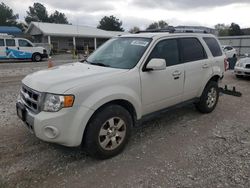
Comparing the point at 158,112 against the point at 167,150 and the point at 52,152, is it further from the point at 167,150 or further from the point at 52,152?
the point at 52,152

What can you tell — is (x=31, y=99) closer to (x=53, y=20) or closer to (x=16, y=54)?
(x=16, y=54)

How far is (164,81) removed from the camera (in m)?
4.12

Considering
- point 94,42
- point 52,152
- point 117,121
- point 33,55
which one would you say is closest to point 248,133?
point 117,121

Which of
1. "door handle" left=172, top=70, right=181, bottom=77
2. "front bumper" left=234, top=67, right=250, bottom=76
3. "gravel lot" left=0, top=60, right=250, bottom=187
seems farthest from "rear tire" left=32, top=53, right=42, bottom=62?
"door handle" left=172, top=70, right=181, bottom=77

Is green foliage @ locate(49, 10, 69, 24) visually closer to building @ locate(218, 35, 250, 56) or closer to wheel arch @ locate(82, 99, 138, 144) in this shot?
building @ locate(218, 35, 250, 56)

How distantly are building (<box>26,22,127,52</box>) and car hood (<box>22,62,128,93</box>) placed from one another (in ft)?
107

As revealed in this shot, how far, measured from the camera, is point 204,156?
3609mm

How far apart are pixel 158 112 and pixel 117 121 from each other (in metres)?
1.02

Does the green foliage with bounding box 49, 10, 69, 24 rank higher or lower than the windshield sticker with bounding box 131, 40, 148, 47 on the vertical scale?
higher

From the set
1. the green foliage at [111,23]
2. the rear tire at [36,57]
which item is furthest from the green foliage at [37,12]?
the rear tire at [36,57]

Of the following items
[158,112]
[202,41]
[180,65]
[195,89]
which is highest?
[202,41]

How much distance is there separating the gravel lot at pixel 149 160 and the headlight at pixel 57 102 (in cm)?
65

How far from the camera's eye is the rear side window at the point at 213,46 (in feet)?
17.5

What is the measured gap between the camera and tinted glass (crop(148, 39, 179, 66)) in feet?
13.4
